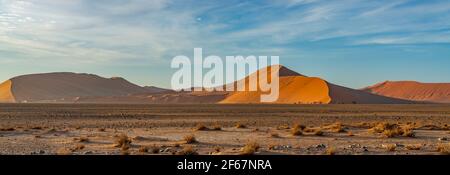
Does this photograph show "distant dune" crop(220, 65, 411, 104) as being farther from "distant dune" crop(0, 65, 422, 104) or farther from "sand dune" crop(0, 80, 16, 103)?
"sand dune" crop(0, 80, 16, 103)

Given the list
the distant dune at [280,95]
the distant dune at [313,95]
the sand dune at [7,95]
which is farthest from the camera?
the sand dune at [7,95]

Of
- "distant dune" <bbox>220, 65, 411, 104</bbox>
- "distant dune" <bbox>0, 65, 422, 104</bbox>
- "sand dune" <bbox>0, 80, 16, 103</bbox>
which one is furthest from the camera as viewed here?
"sand dune" <bbox>0, 80, 16, 103</bbox>

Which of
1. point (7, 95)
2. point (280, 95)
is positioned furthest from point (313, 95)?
point (7, 95)

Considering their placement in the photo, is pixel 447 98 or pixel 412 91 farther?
pixel 412 91

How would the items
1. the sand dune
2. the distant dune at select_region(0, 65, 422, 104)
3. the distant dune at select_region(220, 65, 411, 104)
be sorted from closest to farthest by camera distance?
the distant dune at select_region(220, 65, 411, 104) → the distant dune at select_region(0, 65, 422, 104) → the sand dune

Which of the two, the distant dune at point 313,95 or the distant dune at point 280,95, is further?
the distant dune at point 280,95

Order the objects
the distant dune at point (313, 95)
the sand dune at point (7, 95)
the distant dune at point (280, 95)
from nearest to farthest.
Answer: the distant dune at point (313, 95)
the distant dune at point (280, 95)
the sand dune at point (7, 95)

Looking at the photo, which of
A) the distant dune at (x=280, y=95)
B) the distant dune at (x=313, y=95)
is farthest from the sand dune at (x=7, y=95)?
the distant dune at (x=313, y=95)

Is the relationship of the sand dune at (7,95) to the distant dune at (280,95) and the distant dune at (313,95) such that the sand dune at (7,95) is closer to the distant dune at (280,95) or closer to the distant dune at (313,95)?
the distant dune at (280,95)

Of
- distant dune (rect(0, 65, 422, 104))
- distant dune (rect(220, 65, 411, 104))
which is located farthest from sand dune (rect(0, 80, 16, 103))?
distant dune (rect(220, 65, 411, 104))
